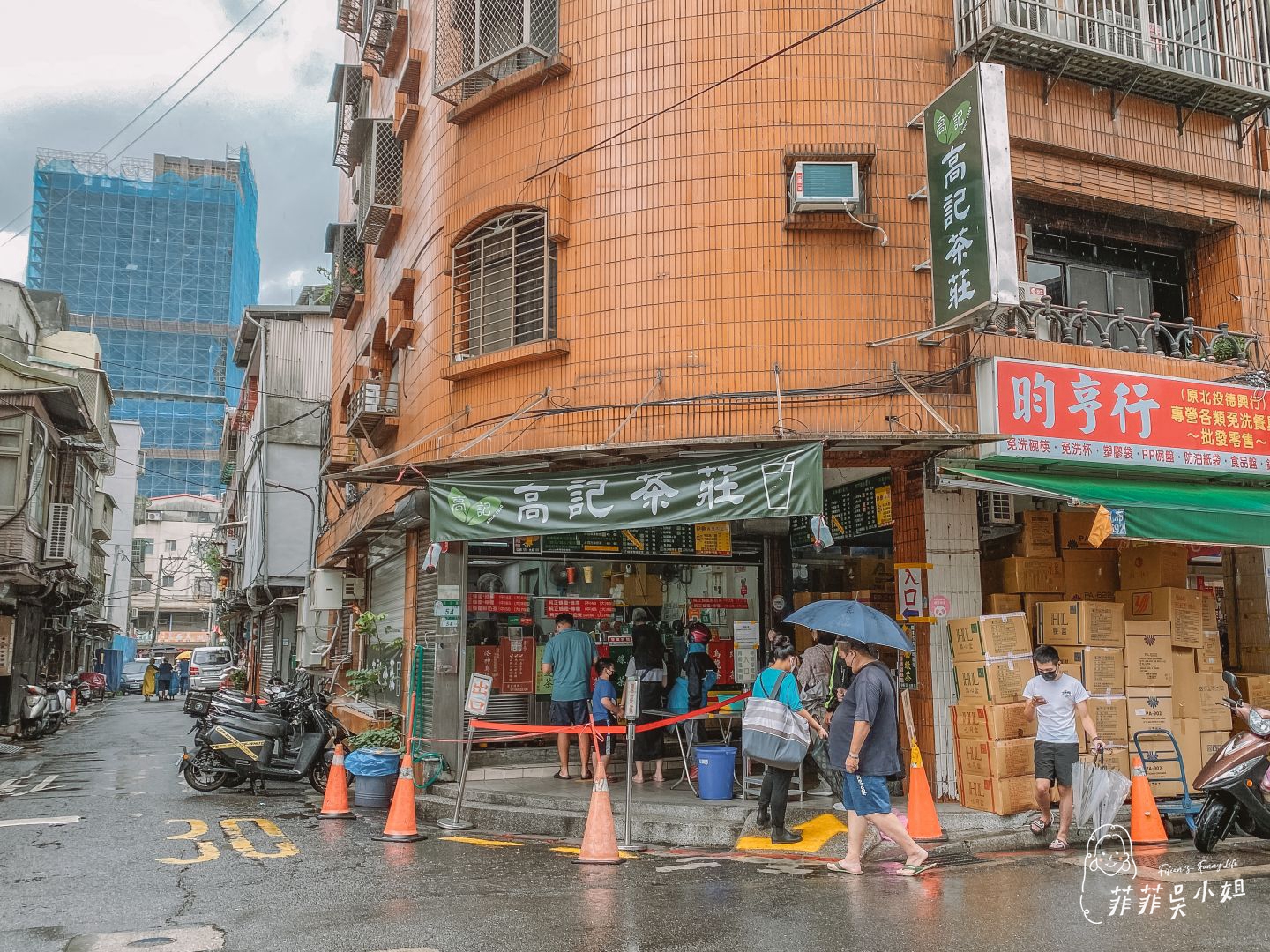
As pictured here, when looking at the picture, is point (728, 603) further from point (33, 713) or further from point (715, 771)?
point (33, 713)

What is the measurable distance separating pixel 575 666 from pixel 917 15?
25.7 ft

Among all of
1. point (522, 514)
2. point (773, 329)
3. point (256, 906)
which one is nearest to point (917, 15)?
point (773, 329)

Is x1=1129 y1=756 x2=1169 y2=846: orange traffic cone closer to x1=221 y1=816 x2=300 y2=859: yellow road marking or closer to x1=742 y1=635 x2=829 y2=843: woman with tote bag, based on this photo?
x1=742 y1=635 x2=829 y2=843: woman with tote bag

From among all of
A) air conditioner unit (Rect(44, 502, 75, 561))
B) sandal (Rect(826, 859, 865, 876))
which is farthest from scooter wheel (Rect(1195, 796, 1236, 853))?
air conditioner unit (Rect(44, 502, 75, 561))

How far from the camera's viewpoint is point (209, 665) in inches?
1639

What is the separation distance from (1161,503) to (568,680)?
639 cm

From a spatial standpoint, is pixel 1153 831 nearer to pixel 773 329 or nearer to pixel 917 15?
pixel 773 329

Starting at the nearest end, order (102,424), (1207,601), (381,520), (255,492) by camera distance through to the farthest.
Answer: (1207,601), (381,520), (255,492), (102,424)

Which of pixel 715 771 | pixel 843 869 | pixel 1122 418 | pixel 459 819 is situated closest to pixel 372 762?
pixel 459 819

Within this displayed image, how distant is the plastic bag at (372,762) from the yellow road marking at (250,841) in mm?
A: 1100

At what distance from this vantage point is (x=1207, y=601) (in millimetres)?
11281

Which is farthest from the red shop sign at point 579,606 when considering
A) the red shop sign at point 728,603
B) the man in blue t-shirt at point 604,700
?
the man in blue t-shirt at point 604,700

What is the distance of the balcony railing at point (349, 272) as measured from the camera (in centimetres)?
1891

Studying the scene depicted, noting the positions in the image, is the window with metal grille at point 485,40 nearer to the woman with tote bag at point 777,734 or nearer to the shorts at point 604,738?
the woman with tote bag at point 777,734
